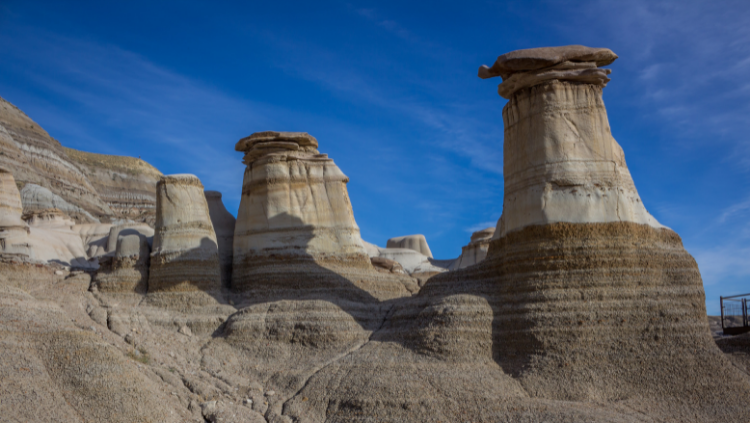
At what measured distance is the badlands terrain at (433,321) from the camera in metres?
16.2

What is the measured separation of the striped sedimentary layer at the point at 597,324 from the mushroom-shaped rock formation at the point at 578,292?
3 centimetres

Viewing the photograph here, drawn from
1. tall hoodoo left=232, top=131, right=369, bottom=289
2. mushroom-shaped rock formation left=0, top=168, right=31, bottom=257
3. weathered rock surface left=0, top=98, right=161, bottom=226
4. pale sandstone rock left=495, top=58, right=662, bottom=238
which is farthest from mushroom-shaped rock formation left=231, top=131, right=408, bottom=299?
weathered rock surface left=0, top=98, right=161, bottom=226

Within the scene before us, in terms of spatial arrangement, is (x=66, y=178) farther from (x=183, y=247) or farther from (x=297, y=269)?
(x=297, y=269)

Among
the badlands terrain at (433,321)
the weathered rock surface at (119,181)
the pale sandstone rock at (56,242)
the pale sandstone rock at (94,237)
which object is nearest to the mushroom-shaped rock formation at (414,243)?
the pale sandstone rock at (94,237)

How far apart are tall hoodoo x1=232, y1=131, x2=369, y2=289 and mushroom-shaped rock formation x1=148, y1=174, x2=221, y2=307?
5.17ft

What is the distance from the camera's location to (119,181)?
8175 cm

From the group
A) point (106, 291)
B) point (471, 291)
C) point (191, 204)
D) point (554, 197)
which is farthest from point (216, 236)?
point (554, 197)

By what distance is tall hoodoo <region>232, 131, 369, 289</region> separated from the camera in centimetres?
2736

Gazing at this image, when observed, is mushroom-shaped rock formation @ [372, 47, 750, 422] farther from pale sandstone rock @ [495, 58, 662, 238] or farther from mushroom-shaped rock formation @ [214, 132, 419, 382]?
mushroom-shaped rock formation @ [214, 132, 419, 382]

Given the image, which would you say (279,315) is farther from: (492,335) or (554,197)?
(554,197)

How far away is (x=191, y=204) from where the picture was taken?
27469 millimetres

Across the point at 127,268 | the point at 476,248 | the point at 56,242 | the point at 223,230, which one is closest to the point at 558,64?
the point at 223,230

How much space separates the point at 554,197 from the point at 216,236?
53.5 feet

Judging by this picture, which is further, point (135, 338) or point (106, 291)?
point (106, 291)
